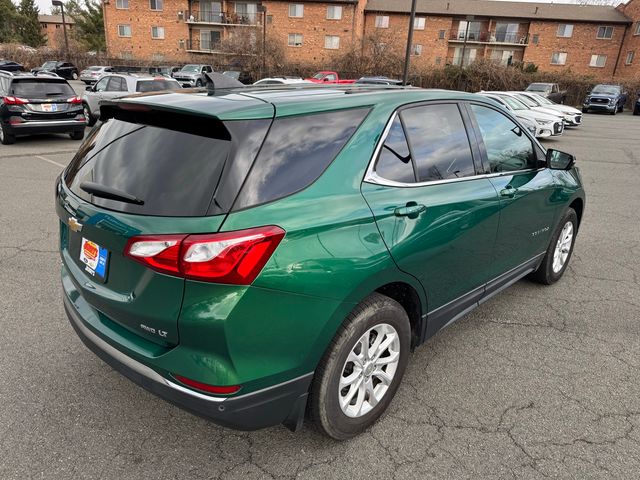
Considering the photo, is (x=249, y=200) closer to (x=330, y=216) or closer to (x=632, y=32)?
(x=330, y=216)

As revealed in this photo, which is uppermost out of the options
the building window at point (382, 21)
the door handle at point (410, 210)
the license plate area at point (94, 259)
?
the building window at point (382, 21)

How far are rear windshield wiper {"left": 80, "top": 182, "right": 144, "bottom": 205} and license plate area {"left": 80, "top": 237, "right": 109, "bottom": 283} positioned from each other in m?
0.24

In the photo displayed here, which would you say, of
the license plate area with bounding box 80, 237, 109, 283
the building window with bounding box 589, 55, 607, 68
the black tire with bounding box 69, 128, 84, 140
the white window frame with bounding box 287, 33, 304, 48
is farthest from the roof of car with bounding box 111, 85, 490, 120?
the building window with bounding box 589, 55, 607, 68

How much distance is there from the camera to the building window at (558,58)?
4916cm

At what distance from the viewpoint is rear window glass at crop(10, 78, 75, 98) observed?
10875 millimetres

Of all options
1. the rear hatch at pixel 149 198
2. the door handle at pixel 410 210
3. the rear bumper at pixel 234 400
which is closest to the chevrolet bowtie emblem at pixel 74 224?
the rear hatch at pixel 149 198

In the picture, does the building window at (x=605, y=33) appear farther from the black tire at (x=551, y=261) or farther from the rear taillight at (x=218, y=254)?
the rear taillight at (x=218, y=254)

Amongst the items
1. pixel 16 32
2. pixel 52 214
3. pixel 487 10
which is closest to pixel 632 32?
pixel 487 10

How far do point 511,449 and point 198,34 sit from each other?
5517 cm

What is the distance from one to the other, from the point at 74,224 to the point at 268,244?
111 centimetres

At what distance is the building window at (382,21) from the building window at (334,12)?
16.6 ft

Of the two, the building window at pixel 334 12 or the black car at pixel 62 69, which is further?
the building window at pixel 334 12

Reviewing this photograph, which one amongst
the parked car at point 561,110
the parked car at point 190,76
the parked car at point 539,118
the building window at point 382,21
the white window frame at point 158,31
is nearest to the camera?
the parked car at point 539,118

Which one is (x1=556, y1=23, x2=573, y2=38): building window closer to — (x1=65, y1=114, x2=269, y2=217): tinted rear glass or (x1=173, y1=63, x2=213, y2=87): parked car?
(x1=173, y1=63, x2=213, y2=87): parked car
